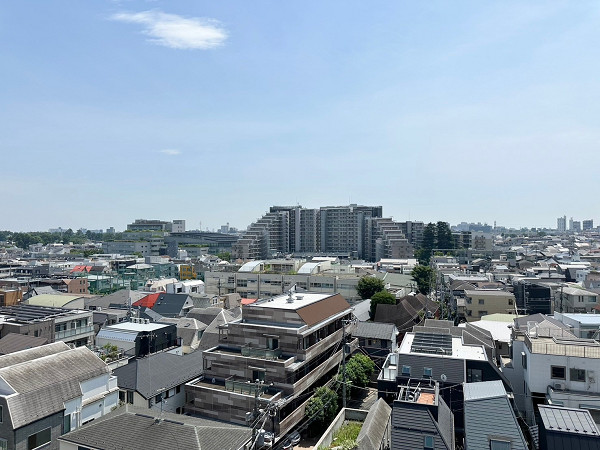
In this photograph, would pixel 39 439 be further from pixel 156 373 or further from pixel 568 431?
pixel 568 431

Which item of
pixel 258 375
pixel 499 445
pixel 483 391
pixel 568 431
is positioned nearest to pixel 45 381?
pixel 258 375

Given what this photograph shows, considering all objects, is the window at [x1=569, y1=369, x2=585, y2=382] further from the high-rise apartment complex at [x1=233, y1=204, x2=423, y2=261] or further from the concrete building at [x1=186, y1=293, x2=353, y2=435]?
the high-rise apartment complex at [x1=233, y1=204, x2=423, y2=261]

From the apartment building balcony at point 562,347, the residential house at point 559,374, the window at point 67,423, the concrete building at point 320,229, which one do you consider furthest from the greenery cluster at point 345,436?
the concrete building at point 320,229

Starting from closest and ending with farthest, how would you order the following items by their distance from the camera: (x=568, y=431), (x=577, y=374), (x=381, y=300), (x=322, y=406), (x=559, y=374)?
(x=568, y=431) < (x=577, y=374) < (x=559, y=374) < (x=322, y=406) < (x=381, y=300)

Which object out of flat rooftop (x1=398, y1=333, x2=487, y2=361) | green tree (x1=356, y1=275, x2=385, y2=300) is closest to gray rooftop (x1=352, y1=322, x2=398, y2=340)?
flat rooftop (x1=398, y1=333, x2=487, y2=361)

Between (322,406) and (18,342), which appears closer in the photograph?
(322,406)

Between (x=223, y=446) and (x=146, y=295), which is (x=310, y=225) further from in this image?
(x=223, y=446)

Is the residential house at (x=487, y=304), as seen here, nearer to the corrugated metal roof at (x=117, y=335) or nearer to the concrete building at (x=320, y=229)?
the corrugated metal roof at (x=117, y=335)
